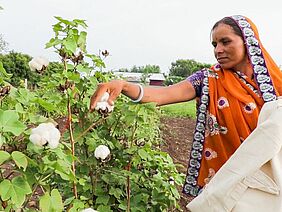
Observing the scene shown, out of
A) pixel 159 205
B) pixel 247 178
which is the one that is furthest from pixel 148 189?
pixel 247 178

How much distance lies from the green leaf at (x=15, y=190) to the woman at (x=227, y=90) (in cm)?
67

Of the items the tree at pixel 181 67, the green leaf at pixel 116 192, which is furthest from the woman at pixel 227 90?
the tree at pixel 181 67

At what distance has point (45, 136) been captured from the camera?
1.22 meters

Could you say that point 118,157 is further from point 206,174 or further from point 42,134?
point 42,134

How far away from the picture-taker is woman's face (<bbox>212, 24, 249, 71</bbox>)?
1924 mm

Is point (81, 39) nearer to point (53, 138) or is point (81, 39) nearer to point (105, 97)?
point (105, 97)

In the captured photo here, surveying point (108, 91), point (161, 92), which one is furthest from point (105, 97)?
point (161, 92)

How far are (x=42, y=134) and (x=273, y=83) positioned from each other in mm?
1098

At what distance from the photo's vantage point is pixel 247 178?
1.31 meters

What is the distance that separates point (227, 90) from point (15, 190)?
110 cm

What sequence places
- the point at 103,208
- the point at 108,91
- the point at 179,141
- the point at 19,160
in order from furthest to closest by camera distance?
the point at 179,141 → the point at 103,208 → the point at 108,91 → the point at 19,160

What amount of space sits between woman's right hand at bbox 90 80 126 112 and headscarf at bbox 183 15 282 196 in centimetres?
44

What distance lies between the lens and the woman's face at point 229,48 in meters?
1.92

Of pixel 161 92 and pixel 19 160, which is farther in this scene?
pixel 161 92
